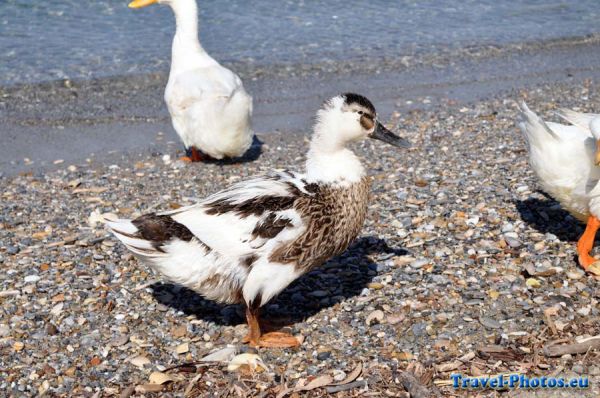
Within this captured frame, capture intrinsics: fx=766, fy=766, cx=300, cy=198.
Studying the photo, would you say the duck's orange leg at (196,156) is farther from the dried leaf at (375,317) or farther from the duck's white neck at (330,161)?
the dried leaf at (375,317)

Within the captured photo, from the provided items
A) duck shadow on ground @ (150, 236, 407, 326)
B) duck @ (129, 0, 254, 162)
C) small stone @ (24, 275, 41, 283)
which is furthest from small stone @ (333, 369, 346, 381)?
duck @ (129, 0, 254, 162)

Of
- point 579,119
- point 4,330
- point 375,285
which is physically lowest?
point 4,330

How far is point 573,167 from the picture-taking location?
17.5 ft

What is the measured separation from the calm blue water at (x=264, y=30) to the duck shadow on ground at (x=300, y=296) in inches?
307

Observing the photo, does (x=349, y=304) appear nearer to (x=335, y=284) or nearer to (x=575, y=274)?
(x=335, y=284)

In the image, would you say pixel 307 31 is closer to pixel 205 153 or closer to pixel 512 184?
pixel 205 153

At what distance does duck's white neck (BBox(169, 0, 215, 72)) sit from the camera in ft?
28.3

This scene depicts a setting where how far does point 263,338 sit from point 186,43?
496 centimetres

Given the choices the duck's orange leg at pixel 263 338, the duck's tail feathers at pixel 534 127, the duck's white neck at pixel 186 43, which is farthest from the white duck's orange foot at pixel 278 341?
the duck's white neck at pixel 186 43

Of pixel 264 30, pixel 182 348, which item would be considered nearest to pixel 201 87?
pixel 182 348

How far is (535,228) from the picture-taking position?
5.96 metres

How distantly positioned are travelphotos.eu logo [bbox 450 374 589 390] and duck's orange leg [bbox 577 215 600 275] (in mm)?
1336

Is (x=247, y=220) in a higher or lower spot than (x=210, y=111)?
higher

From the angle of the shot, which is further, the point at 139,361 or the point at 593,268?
the point at 593,268
